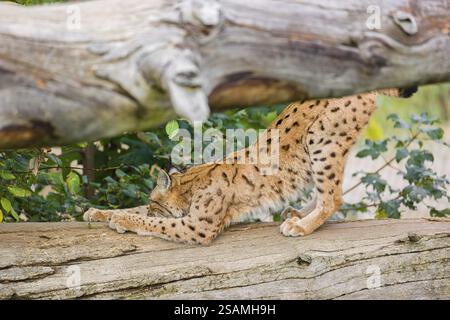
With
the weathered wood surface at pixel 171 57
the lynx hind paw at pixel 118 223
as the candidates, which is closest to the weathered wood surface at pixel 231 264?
the lynx hind paw at pixel 118 223

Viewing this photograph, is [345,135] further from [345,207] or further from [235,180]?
[345,207]

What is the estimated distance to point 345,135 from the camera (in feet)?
18.6

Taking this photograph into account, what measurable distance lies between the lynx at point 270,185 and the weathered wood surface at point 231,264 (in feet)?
0.51

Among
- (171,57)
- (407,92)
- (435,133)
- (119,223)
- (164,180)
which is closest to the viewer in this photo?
(171,57)

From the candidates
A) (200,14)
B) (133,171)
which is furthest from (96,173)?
(200,14)

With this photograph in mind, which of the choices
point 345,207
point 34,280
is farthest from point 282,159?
point 34,280

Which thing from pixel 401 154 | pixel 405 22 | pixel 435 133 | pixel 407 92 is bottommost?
pixel 401 154

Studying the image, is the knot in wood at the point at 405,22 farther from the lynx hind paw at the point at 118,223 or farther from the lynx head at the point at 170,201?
the lynx head at the point at 170,201

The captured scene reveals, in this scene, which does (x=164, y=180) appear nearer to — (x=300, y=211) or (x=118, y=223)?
(x=118, y=223)

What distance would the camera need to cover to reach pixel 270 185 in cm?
600

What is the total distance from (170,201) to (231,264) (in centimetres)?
118

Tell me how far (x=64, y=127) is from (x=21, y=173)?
2.44 meters

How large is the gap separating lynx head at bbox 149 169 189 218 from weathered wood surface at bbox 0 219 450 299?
0.59m

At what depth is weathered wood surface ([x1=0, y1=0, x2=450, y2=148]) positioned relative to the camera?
119 inches
